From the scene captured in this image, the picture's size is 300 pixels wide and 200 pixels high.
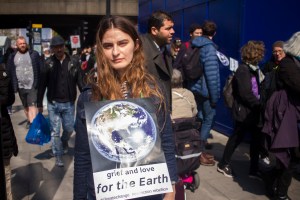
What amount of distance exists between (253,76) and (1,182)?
354 cm

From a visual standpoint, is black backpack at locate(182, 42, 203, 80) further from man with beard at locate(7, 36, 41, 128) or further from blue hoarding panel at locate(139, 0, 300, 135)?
man with beard at locate(7, 36, 41, 128)

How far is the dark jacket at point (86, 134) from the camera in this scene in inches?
67.2

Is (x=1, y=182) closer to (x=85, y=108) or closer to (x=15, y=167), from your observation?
(x=85, y=108)

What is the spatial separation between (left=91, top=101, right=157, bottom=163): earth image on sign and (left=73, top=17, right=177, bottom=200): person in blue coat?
0.30 feet

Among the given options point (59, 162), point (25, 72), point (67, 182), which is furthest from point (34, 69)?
point (67, 182)

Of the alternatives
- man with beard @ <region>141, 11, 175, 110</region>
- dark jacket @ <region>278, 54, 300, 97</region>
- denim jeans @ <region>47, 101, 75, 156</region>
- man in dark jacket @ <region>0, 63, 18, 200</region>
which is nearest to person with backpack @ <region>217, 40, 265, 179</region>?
dark jacket @ <region>278, 54, 300, 97</region>

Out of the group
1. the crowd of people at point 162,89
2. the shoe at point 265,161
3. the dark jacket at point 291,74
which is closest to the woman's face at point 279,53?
the crowd of people at point 162,89

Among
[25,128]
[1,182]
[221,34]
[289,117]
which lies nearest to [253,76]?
[289,117]

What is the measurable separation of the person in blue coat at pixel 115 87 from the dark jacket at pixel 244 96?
8.85ft

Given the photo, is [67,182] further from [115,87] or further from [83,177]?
[115,87]

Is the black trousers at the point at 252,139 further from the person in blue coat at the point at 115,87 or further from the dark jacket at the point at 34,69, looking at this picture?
the dark jacket at the point at 34,69

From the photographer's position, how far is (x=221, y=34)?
7227 millimetres

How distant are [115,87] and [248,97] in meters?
2.90

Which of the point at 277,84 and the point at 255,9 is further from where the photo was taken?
the point at 255,9
